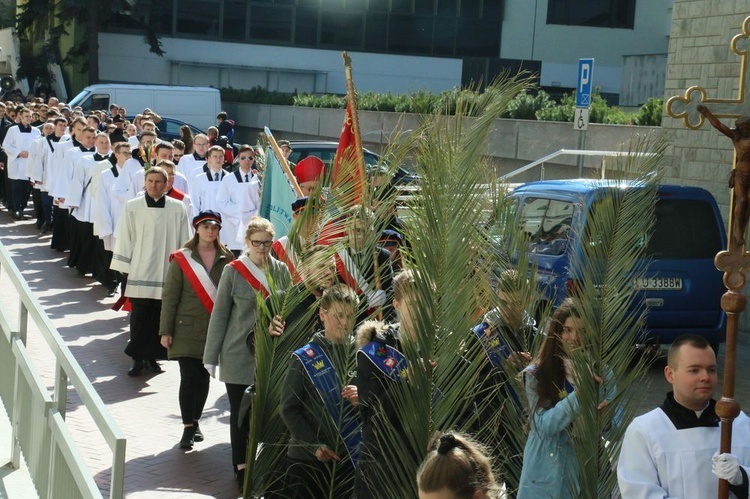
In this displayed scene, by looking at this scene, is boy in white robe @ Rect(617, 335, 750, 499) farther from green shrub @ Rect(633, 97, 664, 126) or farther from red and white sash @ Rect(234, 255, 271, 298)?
green shrub @ Rect(633, 97, 664, 126)

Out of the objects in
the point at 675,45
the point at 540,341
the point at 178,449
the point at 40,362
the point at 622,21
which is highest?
the point at 622,21

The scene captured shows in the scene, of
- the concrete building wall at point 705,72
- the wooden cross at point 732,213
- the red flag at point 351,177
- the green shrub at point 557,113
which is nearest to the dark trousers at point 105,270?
the concrete building wall at point 705,72

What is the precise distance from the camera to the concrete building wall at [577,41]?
160 ft

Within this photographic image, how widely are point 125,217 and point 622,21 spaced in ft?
135

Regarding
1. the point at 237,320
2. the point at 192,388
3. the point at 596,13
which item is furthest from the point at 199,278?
the point at 596,13

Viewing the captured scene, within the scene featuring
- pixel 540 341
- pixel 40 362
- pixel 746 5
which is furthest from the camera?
pixel 746 5

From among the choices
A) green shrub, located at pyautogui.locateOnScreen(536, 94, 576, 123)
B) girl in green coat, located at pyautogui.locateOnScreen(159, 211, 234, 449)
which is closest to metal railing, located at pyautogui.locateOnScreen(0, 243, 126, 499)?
girl in green coat, located at pyautogui.locateOnScreen(159, 211, 234, 449)

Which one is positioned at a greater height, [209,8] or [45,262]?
[209,8]

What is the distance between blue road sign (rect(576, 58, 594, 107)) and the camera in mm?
16312

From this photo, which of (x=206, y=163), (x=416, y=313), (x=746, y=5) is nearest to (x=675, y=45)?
(x=746, y=5)

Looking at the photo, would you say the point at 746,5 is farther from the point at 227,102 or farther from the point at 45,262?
the point at 227,102

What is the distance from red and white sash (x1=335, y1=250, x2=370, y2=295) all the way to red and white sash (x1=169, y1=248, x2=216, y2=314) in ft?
14.2

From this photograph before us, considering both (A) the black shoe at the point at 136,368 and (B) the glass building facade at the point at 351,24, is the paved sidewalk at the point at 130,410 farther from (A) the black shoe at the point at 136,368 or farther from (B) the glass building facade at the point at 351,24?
(B) the glass building facade at the point at 351,24

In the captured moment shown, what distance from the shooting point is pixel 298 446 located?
525 cm
